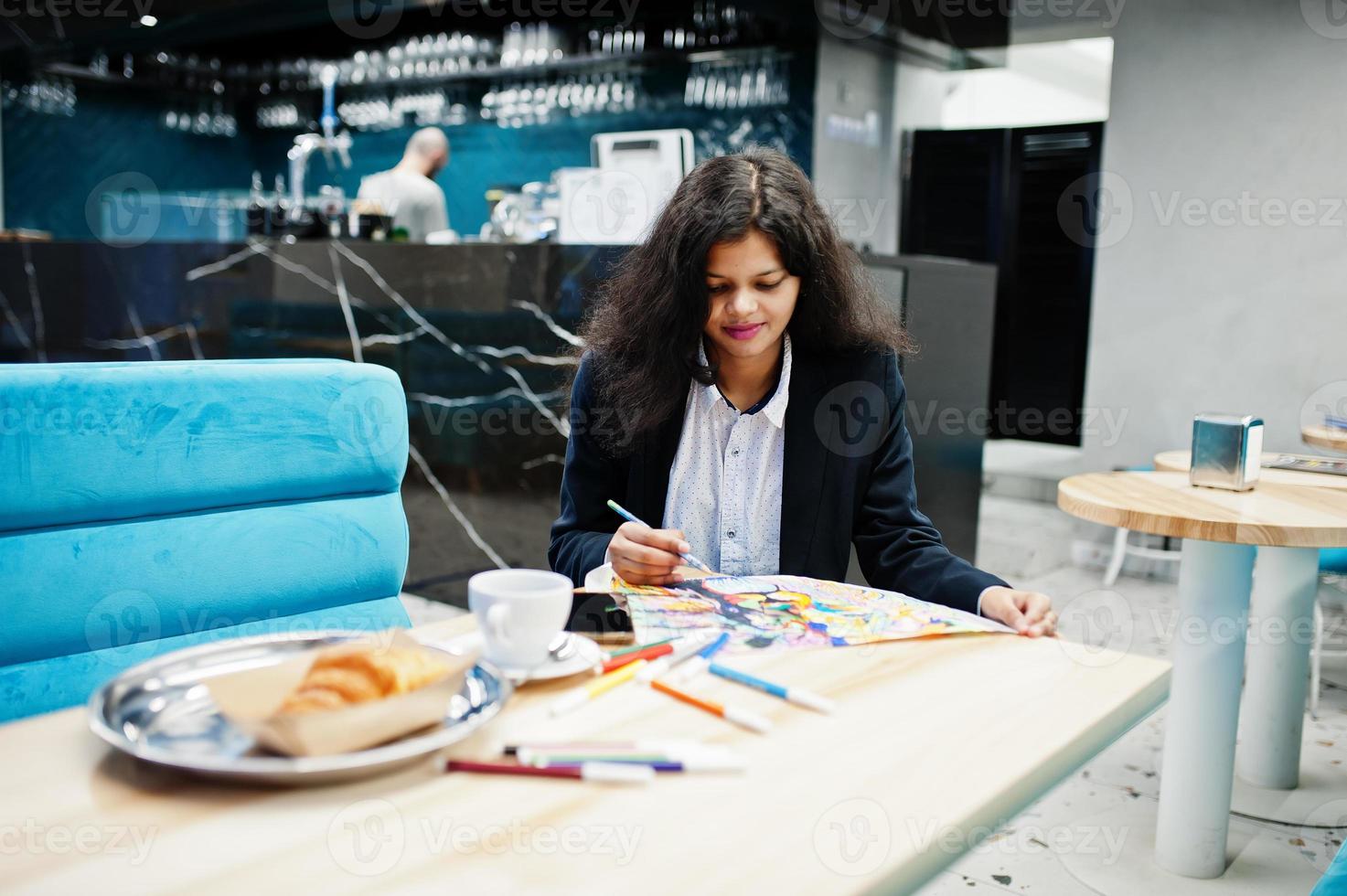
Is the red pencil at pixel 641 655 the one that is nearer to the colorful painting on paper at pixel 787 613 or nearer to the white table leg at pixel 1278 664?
the colorful painting on paper at pixel 787 613

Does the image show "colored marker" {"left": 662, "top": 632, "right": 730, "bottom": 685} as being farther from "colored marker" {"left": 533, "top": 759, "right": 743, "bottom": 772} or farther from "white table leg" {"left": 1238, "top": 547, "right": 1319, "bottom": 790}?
"white table leg" {"left": 1238, "top": 547, "right": 1319, "bottom": 790}

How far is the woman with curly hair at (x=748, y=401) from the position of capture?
156 centimetres

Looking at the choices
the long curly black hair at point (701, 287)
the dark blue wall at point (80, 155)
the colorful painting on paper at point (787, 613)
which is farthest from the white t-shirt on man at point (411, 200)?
the dark blue wall at point (80, 155)

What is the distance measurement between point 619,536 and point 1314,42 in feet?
14.0

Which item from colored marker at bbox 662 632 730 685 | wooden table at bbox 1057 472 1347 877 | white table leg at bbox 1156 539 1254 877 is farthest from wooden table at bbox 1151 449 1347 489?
colored marker at bbox 662 632 730 685

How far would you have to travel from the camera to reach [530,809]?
2.27ft

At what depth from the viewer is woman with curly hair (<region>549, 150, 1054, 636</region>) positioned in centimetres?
156

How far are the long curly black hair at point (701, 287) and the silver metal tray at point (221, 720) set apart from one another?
799 mm

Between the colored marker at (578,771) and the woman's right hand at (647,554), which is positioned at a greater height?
the woman's right hand at (647,554)

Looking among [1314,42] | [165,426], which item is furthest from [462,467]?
[1314,42]

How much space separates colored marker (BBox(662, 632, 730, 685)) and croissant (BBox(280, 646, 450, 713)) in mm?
Result: 231

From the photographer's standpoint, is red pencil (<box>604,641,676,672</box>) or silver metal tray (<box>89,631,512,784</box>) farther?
red pencil (<box>604,641,676,672</box>)

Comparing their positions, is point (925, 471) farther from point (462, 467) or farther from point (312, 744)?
point (312, 744)

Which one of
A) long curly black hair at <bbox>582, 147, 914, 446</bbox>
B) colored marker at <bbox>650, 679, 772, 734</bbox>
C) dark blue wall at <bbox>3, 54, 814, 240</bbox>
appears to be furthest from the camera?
dark blue wall at <bbox>3, 54, 814, 240</bbox>
